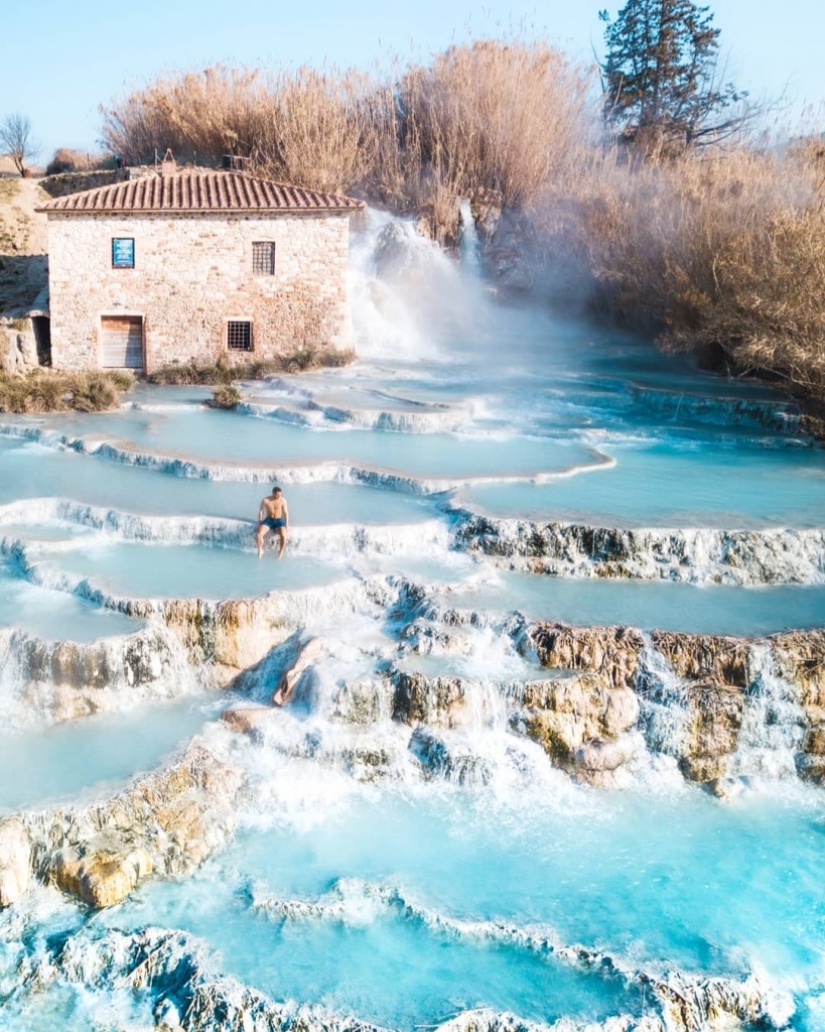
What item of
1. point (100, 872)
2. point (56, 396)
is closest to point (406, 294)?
point (56, 396)

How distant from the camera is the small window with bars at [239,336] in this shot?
25.5m

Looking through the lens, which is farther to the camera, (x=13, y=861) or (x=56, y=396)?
(x=56, y=396)

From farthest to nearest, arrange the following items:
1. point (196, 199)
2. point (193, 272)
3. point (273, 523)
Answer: point (193, 272), point (196, 199), point (273, 523)

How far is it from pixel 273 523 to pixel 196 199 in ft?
48.3

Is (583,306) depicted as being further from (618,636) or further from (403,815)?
(403,815)

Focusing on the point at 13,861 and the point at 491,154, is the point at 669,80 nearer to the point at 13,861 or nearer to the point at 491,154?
the point at 491,154

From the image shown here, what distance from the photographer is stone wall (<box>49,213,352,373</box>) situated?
963 inches

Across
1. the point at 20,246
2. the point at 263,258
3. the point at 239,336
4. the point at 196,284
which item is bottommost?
the point at 239,336

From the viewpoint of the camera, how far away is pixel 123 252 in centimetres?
2456

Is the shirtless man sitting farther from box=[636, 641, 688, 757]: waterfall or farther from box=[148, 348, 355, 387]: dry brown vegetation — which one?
box=[148, 348, 355, 387]: dry brown vegetation

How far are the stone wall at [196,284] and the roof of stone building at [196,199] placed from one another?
0.26 meters

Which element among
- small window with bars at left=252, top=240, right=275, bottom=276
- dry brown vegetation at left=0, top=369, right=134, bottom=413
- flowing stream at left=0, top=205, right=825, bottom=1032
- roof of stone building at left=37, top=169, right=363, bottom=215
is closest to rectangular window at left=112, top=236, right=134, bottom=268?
roof of stone building at left=37, top=169, right=363, bottom=215

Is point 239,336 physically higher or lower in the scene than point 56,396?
higher

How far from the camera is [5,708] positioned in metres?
10.2
